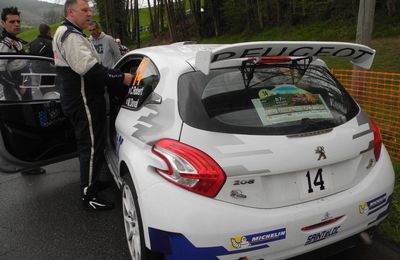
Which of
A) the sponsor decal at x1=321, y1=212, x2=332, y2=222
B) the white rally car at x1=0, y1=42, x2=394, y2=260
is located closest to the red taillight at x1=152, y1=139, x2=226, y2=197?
the white rally car at x1=0, y1=42, x2=394, y2=260

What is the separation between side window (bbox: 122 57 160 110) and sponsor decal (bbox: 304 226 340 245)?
4.74 ft

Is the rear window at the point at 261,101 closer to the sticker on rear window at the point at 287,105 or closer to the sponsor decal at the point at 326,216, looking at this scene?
the sticker on rear window at the point at 287,105

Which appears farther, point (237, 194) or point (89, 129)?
point (89, 129)

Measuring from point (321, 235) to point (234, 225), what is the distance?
1.84ft

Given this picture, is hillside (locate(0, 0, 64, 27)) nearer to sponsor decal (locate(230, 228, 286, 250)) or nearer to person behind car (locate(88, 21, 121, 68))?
person behind car (locate(88, 21, 121, 68))

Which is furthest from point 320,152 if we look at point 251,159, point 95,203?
point 95,203

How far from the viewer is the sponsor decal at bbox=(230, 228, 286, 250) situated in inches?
75.4

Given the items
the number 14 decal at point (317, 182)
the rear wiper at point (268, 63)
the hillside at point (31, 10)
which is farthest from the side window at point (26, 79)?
the hillside at point (31, 10)

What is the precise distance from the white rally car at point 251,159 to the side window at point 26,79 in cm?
170

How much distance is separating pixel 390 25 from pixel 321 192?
13524 millimetres

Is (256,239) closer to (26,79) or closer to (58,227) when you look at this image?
(58,227)

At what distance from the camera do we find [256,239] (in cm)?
193

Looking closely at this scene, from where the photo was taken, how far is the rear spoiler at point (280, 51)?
200cm

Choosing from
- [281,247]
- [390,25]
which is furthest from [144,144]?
[390,25]
